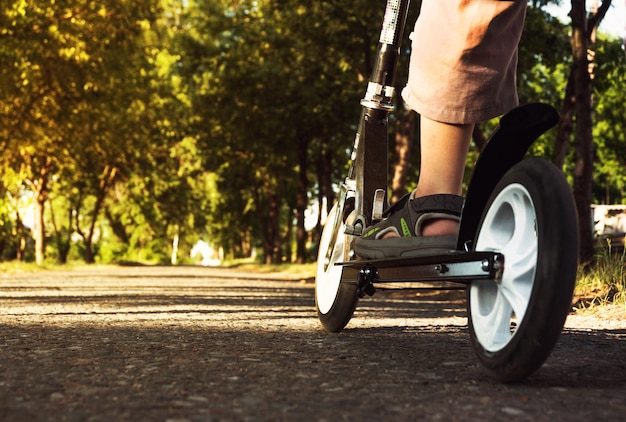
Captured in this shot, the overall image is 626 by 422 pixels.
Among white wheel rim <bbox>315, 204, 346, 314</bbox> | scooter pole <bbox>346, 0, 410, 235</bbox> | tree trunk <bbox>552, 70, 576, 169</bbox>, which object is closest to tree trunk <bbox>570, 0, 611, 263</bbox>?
tree trunk <bbox>552, 70, 576, 169</bbox>

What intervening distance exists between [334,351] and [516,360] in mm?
1225

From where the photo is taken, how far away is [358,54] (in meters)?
19.5

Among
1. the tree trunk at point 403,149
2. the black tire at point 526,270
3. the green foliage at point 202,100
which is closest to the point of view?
the black tire at point 526,270

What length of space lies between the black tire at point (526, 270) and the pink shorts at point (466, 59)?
622mm

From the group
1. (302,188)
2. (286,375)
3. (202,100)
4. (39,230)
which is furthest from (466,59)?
(39,230)

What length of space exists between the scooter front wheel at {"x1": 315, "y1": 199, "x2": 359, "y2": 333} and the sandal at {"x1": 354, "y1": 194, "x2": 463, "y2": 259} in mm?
665

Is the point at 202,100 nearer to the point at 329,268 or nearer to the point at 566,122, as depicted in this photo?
the point at 566,122

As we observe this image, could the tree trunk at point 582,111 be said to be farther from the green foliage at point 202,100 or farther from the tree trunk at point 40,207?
the tree trunk at point 40,207

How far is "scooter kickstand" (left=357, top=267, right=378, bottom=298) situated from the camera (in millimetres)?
3812

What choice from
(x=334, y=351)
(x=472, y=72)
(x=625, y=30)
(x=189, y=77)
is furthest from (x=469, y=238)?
(x=189, y=77)

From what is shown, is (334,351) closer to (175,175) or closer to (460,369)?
(460,369)

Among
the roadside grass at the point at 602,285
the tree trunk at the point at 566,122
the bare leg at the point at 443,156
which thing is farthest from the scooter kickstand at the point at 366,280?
the tree trunk at the point at 566,122

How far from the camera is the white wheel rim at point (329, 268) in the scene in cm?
448

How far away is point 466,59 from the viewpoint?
3293 mm
